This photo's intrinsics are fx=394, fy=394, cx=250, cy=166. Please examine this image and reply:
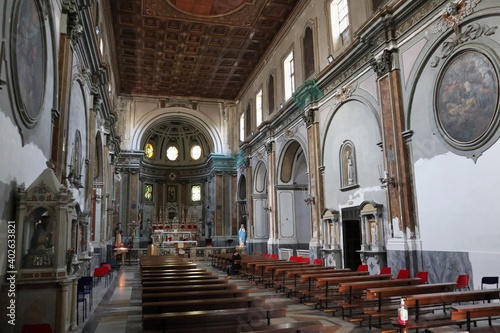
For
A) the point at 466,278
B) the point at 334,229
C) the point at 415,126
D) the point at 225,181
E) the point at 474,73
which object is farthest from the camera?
the point at 225,181

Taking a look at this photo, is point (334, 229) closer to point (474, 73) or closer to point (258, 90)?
point (474, 73)

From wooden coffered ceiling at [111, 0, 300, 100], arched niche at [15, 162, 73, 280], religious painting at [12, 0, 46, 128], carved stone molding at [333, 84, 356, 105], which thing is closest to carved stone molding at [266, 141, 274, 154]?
wooden coffered ceiling at [111, 0, 300, 100]

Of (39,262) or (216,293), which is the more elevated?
(39,262)

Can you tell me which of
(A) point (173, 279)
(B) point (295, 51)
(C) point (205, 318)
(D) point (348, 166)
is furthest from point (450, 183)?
(B) point (295, 51)

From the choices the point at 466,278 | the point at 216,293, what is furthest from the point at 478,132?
the point at 216,293

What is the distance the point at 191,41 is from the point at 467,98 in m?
15.4

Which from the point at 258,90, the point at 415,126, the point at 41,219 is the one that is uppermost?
the point at 258,90

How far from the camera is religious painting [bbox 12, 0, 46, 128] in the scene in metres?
6.35

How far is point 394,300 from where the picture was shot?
8.03 meters

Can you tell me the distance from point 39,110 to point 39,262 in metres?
2.97

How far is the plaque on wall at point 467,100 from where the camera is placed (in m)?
8.27

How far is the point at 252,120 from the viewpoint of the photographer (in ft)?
81.5

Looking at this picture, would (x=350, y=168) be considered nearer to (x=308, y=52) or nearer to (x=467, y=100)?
(x=467, y=100)

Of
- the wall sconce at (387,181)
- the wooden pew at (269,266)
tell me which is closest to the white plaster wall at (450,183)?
the wall sconce at (387,181)
